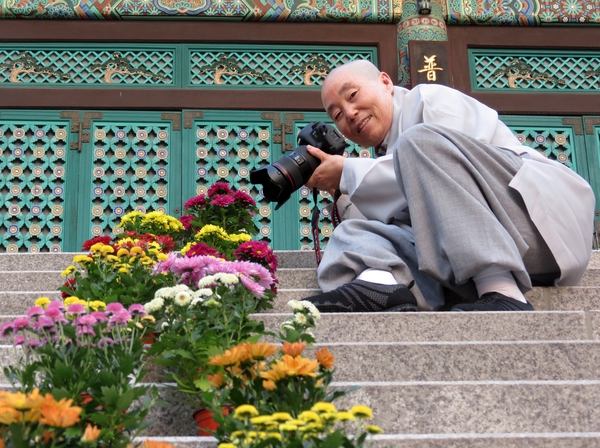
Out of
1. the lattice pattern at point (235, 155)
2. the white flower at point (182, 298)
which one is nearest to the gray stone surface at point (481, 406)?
the white flower at point (182, 298)

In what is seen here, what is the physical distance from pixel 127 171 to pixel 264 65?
148cm

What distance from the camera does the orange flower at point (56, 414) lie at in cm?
160

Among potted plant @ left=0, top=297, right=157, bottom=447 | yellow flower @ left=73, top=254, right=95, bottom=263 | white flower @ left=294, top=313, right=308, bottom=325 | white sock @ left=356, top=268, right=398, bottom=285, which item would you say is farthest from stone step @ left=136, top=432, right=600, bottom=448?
white sock @ left=356, top=268, right=398, bottom=285

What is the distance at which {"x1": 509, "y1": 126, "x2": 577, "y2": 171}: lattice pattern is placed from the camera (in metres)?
7.46

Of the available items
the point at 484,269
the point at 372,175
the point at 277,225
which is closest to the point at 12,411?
the point at 484,269

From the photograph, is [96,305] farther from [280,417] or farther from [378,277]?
[378,277]

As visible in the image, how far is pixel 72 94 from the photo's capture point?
7.34 meters

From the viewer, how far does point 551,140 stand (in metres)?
7.55

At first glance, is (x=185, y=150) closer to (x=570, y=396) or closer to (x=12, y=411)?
(x=570, y=396)

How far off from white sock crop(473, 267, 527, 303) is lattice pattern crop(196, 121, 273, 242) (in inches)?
145

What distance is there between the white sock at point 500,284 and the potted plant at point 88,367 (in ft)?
5.64

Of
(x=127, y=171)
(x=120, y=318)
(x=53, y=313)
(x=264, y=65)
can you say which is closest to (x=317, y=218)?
(x=120, y=318)

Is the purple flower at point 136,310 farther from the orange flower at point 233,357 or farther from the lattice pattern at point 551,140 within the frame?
the lattice pattern at point 551,140

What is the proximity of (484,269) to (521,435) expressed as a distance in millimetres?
1371
